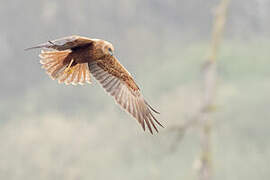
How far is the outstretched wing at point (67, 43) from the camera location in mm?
5773

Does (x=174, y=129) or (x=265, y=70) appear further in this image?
(x=265, y=70)

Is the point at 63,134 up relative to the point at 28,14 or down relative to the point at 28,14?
down

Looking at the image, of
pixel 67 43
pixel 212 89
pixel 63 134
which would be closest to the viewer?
pixel 67 43

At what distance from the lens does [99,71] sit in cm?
747

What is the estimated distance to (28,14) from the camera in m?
17.3

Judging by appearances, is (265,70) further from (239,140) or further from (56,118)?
(56,118)

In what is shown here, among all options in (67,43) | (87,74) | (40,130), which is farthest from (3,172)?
(67,43)

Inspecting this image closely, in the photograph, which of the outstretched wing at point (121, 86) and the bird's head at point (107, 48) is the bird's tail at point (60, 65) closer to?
the outstretched wing at point (121, 86)

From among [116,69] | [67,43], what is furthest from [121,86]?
[67,43]

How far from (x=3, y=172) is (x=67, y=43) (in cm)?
1093

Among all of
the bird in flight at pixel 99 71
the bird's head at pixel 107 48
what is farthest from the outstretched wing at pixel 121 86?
the bird's head at pixel 107 48

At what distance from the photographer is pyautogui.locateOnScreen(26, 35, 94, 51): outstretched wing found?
5.77 m

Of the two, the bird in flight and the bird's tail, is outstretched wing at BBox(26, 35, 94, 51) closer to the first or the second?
the bird in flight

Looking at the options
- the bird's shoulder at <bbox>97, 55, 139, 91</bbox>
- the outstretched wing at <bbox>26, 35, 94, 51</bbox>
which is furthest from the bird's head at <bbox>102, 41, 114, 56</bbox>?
the bird's shoulder at <bbox>97, 55, 139, 91</bbox>
